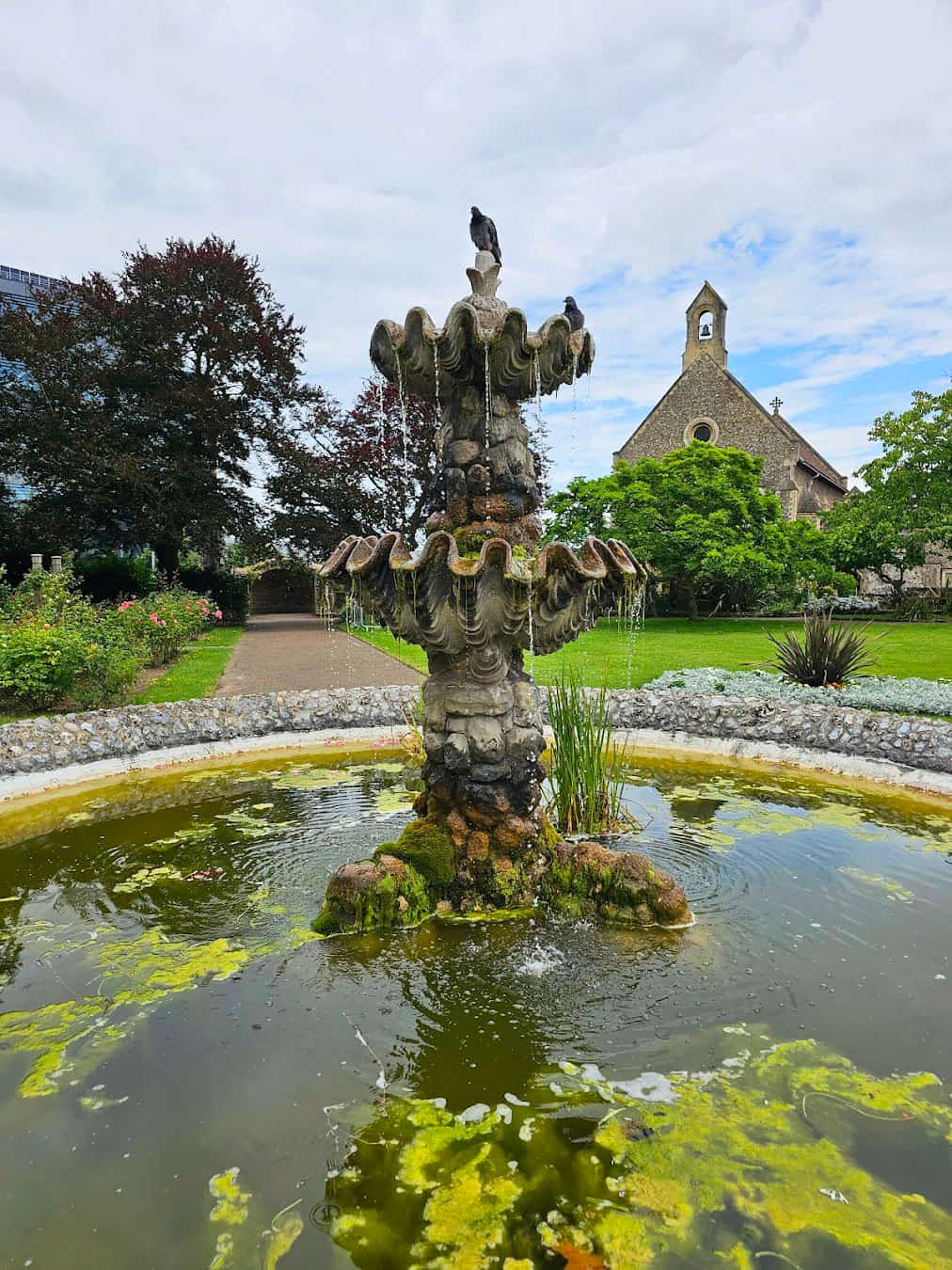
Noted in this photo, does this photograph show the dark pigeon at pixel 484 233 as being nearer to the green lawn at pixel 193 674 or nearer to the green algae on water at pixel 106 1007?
the green algae on water at pixel 106 1007

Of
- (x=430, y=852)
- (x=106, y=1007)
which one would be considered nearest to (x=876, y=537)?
(x=430, y=852)

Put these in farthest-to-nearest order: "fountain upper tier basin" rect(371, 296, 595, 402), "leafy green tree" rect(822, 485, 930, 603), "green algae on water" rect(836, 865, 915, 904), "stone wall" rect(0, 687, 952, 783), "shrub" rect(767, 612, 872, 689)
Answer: "leafy green tree" rect(822, 485, 930, 603), "shrub" rect(767, 612, 872, 689), "stone wall" rect(0, 687, 952, 783), "green algae on water" rect(836, 865, 915, 904), "fountain upper tier basin" rect(371, 296, 595, 402)

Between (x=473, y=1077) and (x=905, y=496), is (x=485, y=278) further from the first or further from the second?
(x=905, y=496)

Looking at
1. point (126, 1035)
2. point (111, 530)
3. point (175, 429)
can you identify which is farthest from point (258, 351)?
point (126, 1035)

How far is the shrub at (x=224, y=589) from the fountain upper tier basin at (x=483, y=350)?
21.7 metres

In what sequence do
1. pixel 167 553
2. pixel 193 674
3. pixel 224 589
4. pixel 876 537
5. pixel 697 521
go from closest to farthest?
pixel 193 674, pixel 697 521, pixel 167 553, pixel 876 537, pixel 224 589

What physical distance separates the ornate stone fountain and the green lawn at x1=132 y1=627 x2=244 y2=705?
6612 mm

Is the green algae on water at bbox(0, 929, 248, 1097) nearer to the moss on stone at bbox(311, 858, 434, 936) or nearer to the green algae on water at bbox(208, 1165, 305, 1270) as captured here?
the moss on stone at bbox(311, 858, 434, 936)

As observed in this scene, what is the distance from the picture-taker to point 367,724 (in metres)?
8.10

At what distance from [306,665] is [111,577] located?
1226cm

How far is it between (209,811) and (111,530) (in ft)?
63.9

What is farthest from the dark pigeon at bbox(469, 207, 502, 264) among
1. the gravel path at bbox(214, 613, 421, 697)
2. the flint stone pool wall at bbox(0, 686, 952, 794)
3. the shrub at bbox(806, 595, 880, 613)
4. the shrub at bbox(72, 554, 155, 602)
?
the shrub at bbox(806, 595, 880, 613)

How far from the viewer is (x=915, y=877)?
13.9ft

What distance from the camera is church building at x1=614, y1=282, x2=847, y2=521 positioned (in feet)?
105
